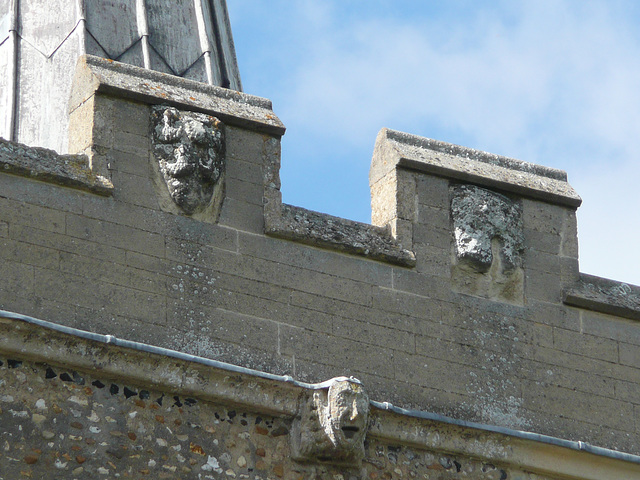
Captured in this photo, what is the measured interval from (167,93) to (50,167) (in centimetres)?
88

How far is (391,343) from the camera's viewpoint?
9188mm

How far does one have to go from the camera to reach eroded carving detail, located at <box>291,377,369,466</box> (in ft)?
28.2

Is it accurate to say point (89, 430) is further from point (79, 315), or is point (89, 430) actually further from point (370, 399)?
point (370, 399)

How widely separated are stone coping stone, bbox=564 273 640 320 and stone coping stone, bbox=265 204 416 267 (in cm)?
107

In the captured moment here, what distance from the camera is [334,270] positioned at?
9234 mm

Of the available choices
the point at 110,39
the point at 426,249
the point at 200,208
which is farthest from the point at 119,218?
the point at 110,39

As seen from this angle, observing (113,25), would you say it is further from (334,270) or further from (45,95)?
(334,270)

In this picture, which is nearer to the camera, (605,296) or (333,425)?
(333,425)

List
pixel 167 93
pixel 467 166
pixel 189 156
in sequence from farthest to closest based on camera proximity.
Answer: pixel 467 166 → pixel 167 93 → pixel 189 156

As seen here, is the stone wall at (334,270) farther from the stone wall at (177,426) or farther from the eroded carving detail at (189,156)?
the stone wall at (177,426)

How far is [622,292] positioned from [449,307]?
4.02 feet

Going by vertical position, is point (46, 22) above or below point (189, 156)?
above

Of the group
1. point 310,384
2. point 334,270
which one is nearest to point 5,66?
point 334,270

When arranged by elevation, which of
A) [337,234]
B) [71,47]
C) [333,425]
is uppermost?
[71,47]
